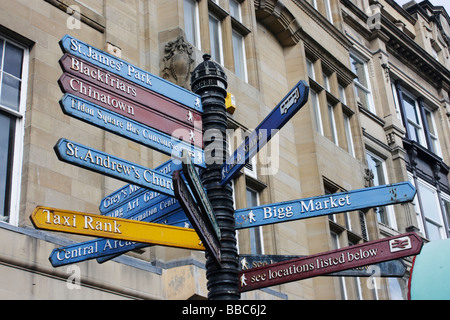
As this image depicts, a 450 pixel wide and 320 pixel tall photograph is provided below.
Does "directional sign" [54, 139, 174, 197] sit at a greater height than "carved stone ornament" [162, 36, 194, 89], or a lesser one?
lesser

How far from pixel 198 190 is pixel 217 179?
0.90 meters

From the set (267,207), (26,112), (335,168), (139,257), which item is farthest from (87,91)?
(335,168)

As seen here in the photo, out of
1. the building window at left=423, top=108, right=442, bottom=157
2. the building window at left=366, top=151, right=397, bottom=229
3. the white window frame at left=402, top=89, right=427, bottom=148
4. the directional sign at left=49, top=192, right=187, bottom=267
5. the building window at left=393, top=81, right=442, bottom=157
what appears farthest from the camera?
the building window at left=423, top=108, right=442, bottom=157

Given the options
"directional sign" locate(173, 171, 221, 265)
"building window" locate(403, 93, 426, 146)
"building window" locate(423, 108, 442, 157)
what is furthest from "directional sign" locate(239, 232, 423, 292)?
"building window" locate(423, 108, 442, 157)

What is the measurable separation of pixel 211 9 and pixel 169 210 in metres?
9.23

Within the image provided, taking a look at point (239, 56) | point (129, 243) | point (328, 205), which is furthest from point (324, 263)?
point (239, 56)

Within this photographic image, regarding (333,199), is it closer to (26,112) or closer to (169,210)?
(169,210)

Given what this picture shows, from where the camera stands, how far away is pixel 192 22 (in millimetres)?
14336

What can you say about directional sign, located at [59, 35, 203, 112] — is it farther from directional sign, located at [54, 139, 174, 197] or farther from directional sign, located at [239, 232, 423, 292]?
directional sign, located at [239, 232, 423, 292]

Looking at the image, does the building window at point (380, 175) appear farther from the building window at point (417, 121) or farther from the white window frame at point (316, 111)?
the white window frame at point (316, 111)

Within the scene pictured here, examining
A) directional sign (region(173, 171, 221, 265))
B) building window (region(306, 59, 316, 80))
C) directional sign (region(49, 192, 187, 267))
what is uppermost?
building window (region(306, 59, 316, 80))

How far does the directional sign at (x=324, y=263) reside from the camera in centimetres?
616

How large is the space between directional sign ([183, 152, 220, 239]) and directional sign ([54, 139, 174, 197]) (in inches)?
23.0

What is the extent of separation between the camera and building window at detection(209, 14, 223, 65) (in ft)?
48.6
